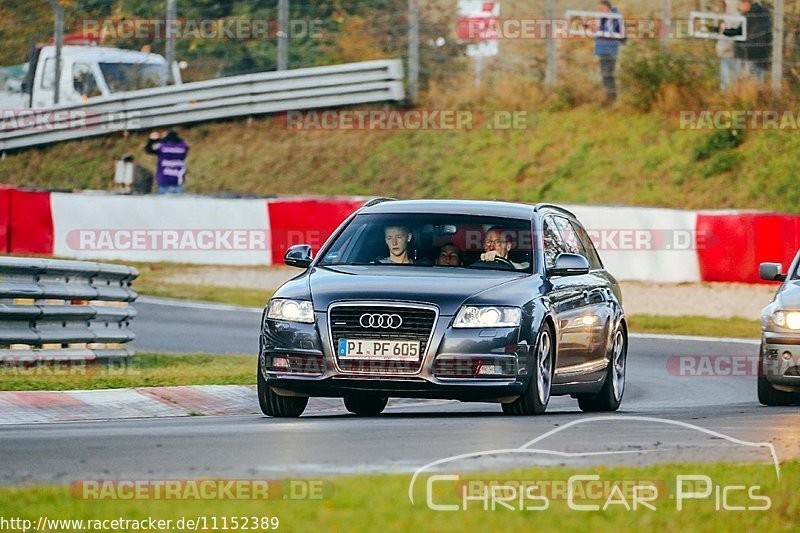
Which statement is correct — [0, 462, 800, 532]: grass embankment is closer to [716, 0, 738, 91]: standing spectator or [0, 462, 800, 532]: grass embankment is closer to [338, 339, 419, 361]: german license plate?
[338, 339, 419, 361]: german license plate

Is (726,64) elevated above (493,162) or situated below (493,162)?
above

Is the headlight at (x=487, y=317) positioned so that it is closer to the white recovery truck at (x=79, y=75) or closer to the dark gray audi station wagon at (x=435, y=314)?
the dark gray audi station wagon at (x=435, y=314)

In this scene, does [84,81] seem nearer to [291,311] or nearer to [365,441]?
[291,311]

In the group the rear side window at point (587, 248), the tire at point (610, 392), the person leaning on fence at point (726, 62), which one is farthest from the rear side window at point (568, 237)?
the person leaning on fence at point (726, 62)

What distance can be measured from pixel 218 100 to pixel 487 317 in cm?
2675

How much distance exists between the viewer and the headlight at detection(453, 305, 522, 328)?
10.6 m

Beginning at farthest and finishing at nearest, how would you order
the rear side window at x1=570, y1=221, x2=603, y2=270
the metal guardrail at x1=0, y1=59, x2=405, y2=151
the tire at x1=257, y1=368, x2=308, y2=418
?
the metal guardrail at x1=0, y1=59, x2=405, y2=151 → the rear side window at x1=570, y1=221, x2=603, y2=270 → the tire at x1=257, y1=368, x2=308, y2=418

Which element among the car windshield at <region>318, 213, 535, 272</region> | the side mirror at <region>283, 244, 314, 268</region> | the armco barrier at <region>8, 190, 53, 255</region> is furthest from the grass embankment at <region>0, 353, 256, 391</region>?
the armco barrier at <region>8, 190, 53, 255</region>

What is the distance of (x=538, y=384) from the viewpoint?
10992 millimetres

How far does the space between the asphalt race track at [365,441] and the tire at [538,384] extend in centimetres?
15

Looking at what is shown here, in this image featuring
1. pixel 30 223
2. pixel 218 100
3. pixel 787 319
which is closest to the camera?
pixel 787 319

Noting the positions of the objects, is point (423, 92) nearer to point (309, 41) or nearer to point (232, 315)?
point (309, 41)

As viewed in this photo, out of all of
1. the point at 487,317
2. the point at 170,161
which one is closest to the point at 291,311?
the point at 487,317

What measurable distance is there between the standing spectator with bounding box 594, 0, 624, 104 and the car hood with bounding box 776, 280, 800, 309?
18827 millimetres
